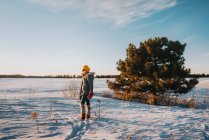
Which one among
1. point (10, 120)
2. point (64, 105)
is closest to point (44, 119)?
point (10, 120)

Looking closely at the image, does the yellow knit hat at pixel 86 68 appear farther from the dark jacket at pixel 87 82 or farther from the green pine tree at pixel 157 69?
the green pine tree at pixel 157 69

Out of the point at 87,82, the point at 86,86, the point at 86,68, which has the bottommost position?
the point at 86,86

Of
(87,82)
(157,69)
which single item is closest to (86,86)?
(87,82)

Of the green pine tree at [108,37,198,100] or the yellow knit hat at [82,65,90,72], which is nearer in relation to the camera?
the yellow knit hat at [82,65,90,72]

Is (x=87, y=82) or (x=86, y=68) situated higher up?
(x=86, y=68)

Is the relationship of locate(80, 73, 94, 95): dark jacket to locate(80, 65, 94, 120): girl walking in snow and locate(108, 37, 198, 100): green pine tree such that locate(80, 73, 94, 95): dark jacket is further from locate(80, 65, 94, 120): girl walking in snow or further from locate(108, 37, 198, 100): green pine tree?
locate(108, 37, 198, 100): green pine tree

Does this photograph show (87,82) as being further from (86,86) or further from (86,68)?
(86,68)

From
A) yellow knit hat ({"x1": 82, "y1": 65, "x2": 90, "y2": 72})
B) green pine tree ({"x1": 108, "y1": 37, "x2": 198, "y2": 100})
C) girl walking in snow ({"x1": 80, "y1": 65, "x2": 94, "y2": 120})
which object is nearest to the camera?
girl walking in snow ({"x1": 80, "y1": 65, "x2": 94, "y2": 120})

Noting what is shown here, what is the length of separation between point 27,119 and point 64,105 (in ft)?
13.0

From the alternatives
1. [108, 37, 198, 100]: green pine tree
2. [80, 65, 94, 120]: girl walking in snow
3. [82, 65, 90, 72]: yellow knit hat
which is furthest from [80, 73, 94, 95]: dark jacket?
[108, 37, 198, 100]: green pine tree

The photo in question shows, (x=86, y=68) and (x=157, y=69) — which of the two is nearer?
(x=86, y=68)

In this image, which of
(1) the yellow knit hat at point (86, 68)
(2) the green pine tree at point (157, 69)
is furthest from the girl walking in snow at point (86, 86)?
(2) the green pine tree at point (157, 69)

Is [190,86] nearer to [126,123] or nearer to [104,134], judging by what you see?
[126,123]

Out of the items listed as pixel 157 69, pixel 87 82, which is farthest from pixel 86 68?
pixel 157 69
